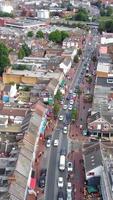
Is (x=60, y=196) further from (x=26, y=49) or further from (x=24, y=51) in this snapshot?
(x=26, y=49)

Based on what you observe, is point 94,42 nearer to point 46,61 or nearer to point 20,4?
point 46,61

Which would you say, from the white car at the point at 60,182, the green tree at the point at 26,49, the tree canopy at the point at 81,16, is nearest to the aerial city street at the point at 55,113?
the white car at the point at 60,182

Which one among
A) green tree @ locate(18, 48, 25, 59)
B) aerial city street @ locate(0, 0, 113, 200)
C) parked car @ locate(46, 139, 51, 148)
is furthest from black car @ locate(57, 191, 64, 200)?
green tree @ locate(18, 48, 25, 59)

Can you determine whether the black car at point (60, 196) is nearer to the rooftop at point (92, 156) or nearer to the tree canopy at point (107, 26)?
the rooftop at point (92, 156)

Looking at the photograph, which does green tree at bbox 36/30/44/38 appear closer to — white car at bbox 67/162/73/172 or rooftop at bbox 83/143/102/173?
rooftop at bbox 83/143/102/173

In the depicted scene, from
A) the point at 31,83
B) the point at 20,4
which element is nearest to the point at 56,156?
the point at 31,83

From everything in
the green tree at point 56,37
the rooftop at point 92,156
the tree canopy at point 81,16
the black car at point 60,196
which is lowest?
the black car at point 60,196

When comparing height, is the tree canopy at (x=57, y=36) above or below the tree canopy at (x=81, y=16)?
below

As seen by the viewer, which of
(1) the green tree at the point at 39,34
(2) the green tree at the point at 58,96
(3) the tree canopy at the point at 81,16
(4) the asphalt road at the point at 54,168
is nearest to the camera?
(4) the asphalt road at the point at 54,168
